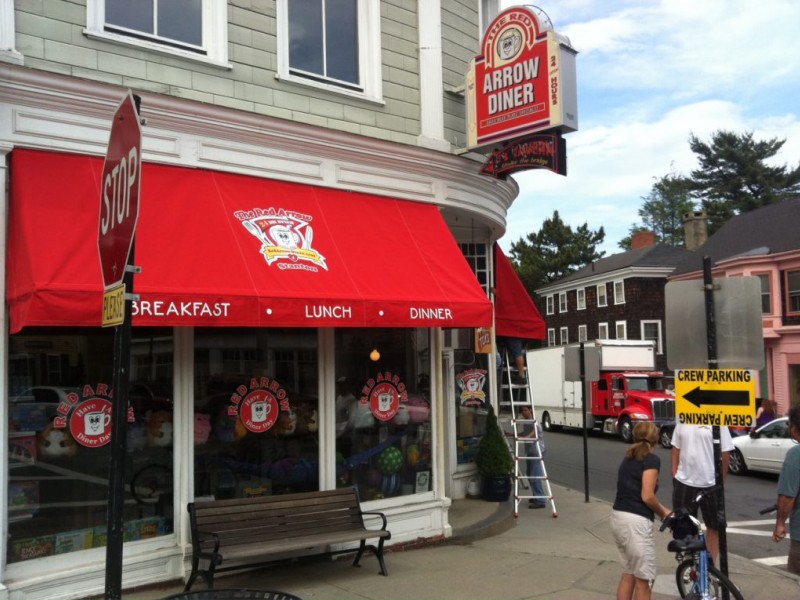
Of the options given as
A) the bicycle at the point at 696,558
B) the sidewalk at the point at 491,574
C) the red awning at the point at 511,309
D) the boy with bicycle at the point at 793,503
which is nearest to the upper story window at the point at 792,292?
the red awning at the point at 511,309

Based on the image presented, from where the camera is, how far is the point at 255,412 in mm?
7961

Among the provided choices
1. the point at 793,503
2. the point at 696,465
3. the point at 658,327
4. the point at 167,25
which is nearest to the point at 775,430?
the point at 696,465

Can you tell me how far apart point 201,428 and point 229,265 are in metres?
1.76

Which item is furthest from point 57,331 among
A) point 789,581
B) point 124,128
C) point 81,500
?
point 789,581

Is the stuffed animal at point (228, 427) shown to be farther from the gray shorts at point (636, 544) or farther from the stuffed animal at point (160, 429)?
the gray shorts at point (636, 544)

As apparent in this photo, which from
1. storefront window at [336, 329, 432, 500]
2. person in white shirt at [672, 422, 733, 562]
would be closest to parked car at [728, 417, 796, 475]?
person in white shirt at [672, 422, 733, 562]

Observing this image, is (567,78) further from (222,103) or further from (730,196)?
(730,196)

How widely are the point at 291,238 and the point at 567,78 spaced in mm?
3905

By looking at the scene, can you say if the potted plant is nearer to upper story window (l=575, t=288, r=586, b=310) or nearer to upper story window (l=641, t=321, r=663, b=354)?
upper story window (l=641, t=321, r=663, b=354)

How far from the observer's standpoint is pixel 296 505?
Answer: 7777mm

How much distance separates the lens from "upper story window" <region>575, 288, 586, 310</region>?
47000mm

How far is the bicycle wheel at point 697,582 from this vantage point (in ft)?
18.3

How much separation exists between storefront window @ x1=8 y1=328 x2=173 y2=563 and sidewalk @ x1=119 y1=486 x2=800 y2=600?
793 millimetres

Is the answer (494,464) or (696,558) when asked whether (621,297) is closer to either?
(494,464)
